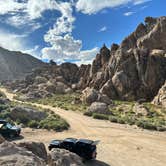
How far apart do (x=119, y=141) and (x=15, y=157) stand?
80.8 ft

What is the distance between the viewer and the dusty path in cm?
2747

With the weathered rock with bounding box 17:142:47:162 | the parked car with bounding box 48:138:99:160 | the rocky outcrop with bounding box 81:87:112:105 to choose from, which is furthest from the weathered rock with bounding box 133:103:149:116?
the weathered rock with bounding box 17:142:47:162

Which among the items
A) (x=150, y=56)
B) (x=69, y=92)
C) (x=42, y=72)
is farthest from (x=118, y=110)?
(x=42, y=72)

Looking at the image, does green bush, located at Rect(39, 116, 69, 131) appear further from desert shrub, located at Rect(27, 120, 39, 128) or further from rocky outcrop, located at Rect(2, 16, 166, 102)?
rocky outcrop, located at Rect(2, 16, 166, 102)

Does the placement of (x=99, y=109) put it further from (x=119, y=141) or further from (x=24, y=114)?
(x=119, y=141)

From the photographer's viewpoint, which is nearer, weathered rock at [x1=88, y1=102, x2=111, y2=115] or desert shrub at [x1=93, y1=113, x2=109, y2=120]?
desert shrub at [x1=93, y1=113, x2=109, y2=120]

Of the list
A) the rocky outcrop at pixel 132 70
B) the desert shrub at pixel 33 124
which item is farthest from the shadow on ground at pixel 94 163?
the rocky outcrop at pixel 132 70

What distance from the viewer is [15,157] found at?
12.0m

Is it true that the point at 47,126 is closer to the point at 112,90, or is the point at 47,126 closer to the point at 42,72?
the point at 112,90

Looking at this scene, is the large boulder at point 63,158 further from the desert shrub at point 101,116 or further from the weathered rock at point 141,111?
the weathered rock at point 141,111

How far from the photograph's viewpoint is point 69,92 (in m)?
120

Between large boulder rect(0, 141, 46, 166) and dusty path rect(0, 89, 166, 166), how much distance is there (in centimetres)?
1423

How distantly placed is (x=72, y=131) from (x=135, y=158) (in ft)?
51.3

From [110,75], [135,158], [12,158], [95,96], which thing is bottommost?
[135,158]
